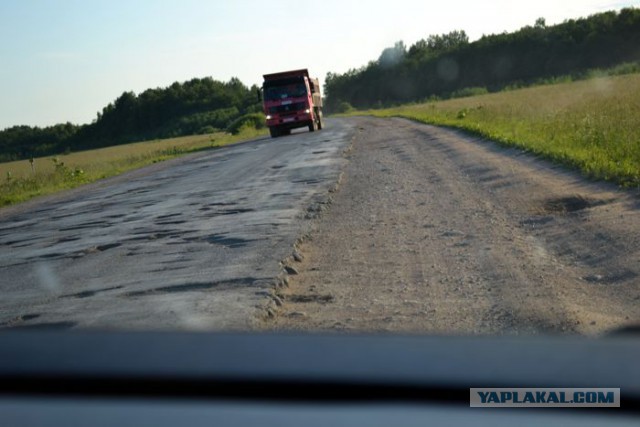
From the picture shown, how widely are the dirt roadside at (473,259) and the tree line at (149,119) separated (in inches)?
3789

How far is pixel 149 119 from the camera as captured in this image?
120250mm

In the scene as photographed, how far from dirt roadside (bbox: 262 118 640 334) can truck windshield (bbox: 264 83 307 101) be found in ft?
77.5

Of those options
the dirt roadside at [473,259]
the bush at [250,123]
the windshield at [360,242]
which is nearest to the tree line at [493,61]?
the bush at [250,123]

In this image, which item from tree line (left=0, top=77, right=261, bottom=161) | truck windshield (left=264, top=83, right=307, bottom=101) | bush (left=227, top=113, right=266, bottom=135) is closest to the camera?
truck windshield (left=264, top=83, right=307, bottom=101)

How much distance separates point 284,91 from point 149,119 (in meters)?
86.8

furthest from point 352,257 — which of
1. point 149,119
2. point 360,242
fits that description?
point 149,119

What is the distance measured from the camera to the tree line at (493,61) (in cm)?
9644

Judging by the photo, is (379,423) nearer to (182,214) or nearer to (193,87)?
(182,214)

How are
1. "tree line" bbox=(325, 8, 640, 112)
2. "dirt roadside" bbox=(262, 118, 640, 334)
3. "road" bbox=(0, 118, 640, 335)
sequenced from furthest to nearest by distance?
"tree line" bbox=(325, 8, 640, 112) < "road" bbox=(0, 118, 640, 335) < "dirt roadside" bbox=(262, 118, 640, 334)

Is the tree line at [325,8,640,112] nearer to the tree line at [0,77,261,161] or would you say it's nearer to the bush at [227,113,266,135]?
the tree line at [0,77,261,161]

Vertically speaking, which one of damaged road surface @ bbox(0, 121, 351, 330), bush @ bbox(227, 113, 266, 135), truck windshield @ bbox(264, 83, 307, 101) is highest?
truck windshield @ bbox(264, 83, 307, 101)

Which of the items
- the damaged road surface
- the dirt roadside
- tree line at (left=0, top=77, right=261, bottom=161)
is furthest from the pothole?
tree line at (left=0, top=77, right=261, bottom=161)

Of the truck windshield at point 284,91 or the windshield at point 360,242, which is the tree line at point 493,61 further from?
the windshield at point 360,242

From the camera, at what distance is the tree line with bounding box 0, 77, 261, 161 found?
110 metres
